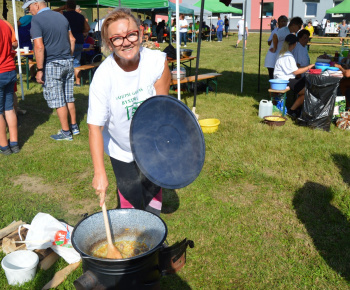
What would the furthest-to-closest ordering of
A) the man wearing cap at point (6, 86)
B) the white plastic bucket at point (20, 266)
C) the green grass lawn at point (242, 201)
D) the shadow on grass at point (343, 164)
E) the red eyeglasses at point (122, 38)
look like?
the man wearing cap at point (6, 86), the shadow on grass at point (343, 164), the green grass lawn at point (242, 201), the white plastic bucket at point (20, 266), the red eyeglasses at point (122, 38)

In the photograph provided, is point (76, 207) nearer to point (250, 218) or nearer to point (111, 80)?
point (250, 218)

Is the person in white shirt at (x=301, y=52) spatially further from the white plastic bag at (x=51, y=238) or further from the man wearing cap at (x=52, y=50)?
the white plastic bag at (x=51, y=238)

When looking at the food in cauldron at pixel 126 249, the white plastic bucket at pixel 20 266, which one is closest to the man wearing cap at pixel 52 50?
the white plastic bucket at pixel 20 266

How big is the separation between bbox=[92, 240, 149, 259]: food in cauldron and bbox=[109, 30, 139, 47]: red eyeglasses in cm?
122

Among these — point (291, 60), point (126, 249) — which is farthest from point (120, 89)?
point (291, 60)

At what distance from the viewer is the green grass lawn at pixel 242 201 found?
2846mm

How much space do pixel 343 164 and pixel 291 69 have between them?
2800mm

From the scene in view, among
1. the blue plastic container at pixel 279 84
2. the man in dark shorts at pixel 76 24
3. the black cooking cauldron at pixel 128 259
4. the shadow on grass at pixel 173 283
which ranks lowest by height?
the shadow on grass at pixel 173 283

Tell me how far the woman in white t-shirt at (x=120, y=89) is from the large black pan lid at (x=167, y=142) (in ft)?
0.80

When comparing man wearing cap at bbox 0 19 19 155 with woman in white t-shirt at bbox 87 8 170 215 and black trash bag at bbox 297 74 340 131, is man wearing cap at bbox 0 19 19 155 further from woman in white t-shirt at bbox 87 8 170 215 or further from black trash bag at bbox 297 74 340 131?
black trash bag at bbox 297 74 340 131

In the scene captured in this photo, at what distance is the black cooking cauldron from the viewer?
186 cm

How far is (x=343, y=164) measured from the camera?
15.3 ft

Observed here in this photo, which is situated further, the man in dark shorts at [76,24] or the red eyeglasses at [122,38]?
the man in dark shorts at [76,24]

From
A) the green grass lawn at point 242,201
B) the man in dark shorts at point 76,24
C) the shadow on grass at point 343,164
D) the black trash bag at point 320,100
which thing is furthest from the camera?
the man in dark shorts at point 76,24
